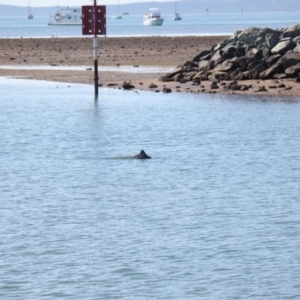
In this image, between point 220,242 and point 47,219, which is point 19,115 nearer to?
point 47,219

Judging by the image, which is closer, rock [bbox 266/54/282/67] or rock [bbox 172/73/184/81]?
rock [bbox 266/54/282/67]

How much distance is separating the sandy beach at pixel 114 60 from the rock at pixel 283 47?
226 centimetres

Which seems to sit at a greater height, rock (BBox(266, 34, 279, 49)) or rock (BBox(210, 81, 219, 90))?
rock (BBox(266, 34, 279, 49))

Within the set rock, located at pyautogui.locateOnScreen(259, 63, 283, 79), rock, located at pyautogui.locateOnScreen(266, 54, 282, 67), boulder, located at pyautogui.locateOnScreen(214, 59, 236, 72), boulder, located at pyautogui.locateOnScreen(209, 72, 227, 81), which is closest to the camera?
rock, located at pyautogui.locateOnScreen(259, 63, 283, 79)

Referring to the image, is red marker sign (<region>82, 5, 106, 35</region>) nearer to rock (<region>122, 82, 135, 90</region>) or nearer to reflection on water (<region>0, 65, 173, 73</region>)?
rock (<region>122, 82, 135, 90</region>)

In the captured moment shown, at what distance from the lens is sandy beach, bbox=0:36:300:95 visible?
4174 cm

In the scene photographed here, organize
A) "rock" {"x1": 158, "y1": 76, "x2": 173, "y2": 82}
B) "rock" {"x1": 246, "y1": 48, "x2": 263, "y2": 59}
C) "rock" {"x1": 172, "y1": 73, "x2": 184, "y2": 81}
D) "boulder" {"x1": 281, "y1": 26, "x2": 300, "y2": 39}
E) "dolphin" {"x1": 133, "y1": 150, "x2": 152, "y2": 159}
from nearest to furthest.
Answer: "dolphin" {"x1": 133, "y1": 150, "x2": 152, "y2": 159} < "rock" {"x1": 246, "y1": 48, "x2": 263, "y2": 59} < "rock" {"x1": 172, "y1": 73, "x2": 184, "y2": 81} < "rock" {"x1": 158, "y1": 76, "x2": 173, "y2": 82} < "boulder" {"x1": 281, "y1": 26, "x2": 300, "y2": 39}

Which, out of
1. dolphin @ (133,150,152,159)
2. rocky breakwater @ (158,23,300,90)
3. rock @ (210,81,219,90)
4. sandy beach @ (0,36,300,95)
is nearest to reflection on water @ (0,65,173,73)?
sandy beach @ (0,36,300,95)

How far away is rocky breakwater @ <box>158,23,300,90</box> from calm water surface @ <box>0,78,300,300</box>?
26.6ft

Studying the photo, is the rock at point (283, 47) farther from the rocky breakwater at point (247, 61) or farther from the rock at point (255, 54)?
the rock at point (255, 54)

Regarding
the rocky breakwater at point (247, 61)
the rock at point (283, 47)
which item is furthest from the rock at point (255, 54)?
the rock at point (283, 47)

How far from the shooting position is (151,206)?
1852cm

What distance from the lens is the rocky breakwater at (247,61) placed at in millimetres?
41094

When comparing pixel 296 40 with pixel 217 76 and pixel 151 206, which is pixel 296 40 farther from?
pixel 151 206
